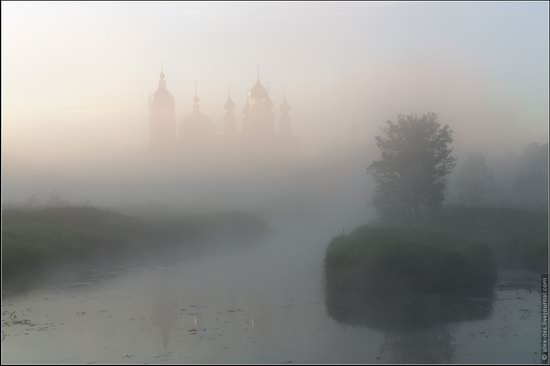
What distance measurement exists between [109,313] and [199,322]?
2938 millimetres

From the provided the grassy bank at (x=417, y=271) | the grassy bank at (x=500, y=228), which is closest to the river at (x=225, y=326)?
the grassy bank at (x=417, y=271)

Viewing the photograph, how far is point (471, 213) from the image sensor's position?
3441 centimetres

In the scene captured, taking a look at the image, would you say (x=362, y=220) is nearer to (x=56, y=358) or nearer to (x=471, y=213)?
(x=471, y=213)

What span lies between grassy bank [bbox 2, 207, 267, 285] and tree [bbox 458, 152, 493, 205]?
12.8 m

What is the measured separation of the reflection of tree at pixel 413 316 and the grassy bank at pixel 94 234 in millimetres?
12778

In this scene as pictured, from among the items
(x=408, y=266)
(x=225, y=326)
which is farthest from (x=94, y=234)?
(x=225, y=326)

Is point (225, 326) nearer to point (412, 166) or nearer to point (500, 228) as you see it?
point (500, 228)

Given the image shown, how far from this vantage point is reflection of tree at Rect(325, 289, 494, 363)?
14.5m

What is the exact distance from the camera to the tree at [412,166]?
123ft

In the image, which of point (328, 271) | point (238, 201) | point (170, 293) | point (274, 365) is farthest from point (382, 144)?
point (274, 365)

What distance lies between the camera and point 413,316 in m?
18.5

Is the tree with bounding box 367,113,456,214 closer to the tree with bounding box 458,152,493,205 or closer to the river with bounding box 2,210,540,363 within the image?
the tree with bounding box 458,152,493,205

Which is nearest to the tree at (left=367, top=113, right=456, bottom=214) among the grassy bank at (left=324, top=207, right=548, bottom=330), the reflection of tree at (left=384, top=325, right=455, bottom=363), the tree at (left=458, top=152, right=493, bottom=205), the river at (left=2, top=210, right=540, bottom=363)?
the tree at (left=458, top=152, right=493, bottom=205)

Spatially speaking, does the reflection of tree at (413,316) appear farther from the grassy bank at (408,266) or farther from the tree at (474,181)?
the tree at (474,181)
